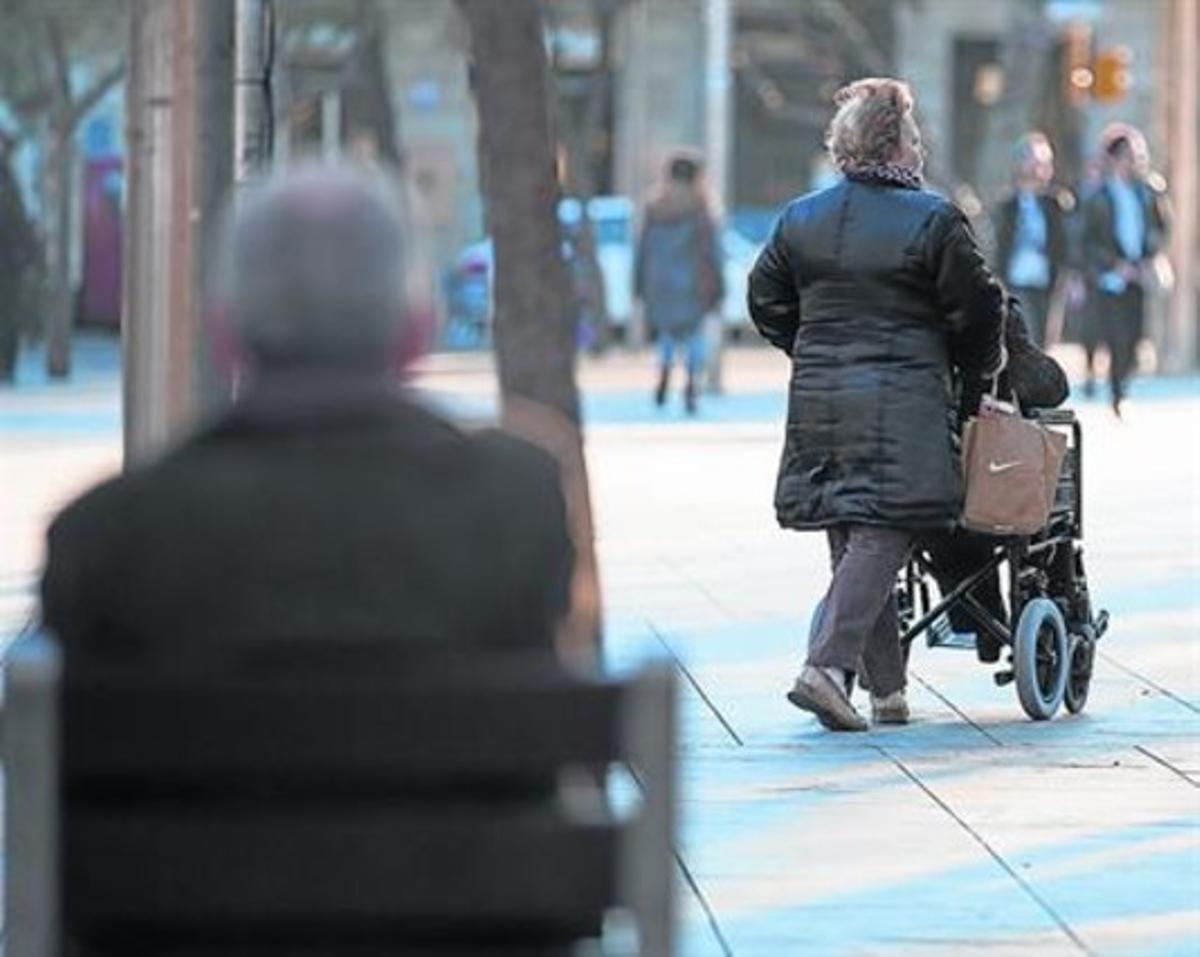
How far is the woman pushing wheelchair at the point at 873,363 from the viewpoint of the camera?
10.9 metres

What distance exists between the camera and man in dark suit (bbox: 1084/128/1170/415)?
2622 centimetres

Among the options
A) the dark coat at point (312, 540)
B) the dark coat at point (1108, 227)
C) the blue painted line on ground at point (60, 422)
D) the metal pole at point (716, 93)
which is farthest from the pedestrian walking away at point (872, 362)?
the metal pole at point (716, 93)

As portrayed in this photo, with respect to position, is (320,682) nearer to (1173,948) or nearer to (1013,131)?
(1173,948)

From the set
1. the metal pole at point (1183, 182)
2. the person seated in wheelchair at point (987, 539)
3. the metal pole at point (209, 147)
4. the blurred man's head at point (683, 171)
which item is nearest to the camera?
the metal pole at point (209, 147)

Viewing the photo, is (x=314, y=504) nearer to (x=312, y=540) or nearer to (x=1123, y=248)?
(x=312, y=540)

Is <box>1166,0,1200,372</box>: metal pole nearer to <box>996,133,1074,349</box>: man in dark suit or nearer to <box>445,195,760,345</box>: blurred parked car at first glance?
<box>996,133,1074,349</box>: man in dark suit

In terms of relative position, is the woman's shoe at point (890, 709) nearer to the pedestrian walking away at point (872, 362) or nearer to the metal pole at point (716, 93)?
the pedestrian walking away at point (872, 362)

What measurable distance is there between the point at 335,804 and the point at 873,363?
673 centimetres

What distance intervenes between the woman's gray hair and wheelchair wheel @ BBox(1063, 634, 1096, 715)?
5.33 feet

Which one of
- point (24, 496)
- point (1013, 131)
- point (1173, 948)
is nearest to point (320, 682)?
point (1173, 948)

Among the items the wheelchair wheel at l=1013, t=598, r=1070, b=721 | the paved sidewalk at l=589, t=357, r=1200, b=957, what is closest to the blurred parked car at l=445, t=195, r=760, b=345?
the paved sidewalk at l=589, t=357, r=1200, b=957

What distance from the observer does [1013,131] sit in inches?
1571

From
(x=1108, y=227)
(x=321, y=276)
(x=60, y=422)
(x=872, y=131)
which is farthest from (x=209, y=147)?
(x=60, y=422)

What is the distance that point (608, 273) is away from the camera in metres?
47.2
